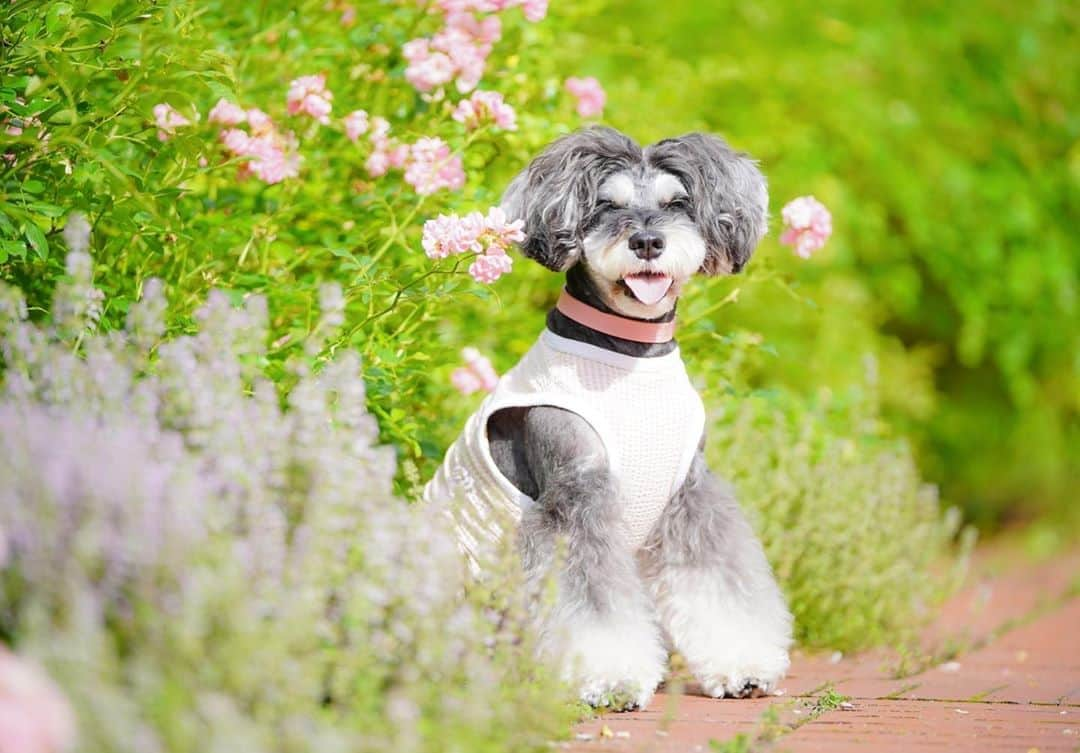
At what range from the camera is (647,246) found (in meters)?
3.28

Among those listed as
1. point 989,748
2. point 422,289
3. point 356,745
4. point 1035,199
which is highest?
point 356,745

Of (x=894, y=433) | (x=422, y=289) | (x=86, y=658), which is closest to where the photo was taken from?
(x=86, y=658)

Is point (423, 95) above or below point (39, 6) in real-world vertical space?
below

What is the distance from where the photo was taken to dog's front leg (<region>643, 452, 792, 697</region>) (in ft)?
Answer: 11.1

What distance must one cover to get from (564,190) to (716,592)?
1096 millimetres

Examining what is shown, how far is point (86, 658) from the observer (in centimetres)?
190

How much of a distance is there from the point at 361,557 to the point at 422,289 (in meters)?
1.23

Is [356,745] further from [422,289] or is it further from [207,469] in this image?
[422,289]

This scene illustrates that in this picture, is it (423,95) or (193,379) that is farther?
(423,95)

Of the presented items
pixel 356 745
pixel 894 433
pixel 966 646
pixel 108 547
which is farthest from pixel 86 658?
pixel 894 433

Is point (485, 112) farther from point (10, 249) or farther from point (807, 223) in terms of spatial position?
point (10, 249)

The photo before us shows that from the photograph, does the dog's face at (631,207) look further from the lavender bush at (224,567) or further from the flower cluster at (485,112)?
the lavender bush at (224,567)

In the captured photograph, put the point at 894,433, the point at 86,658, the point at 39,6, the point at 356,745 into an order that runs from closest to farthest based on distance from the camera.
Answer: the point at 86,658 < the point at 356,745 < the point at 39,6 < the point at 894,433

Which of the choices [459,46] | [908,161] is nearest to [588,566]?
[459,46]
